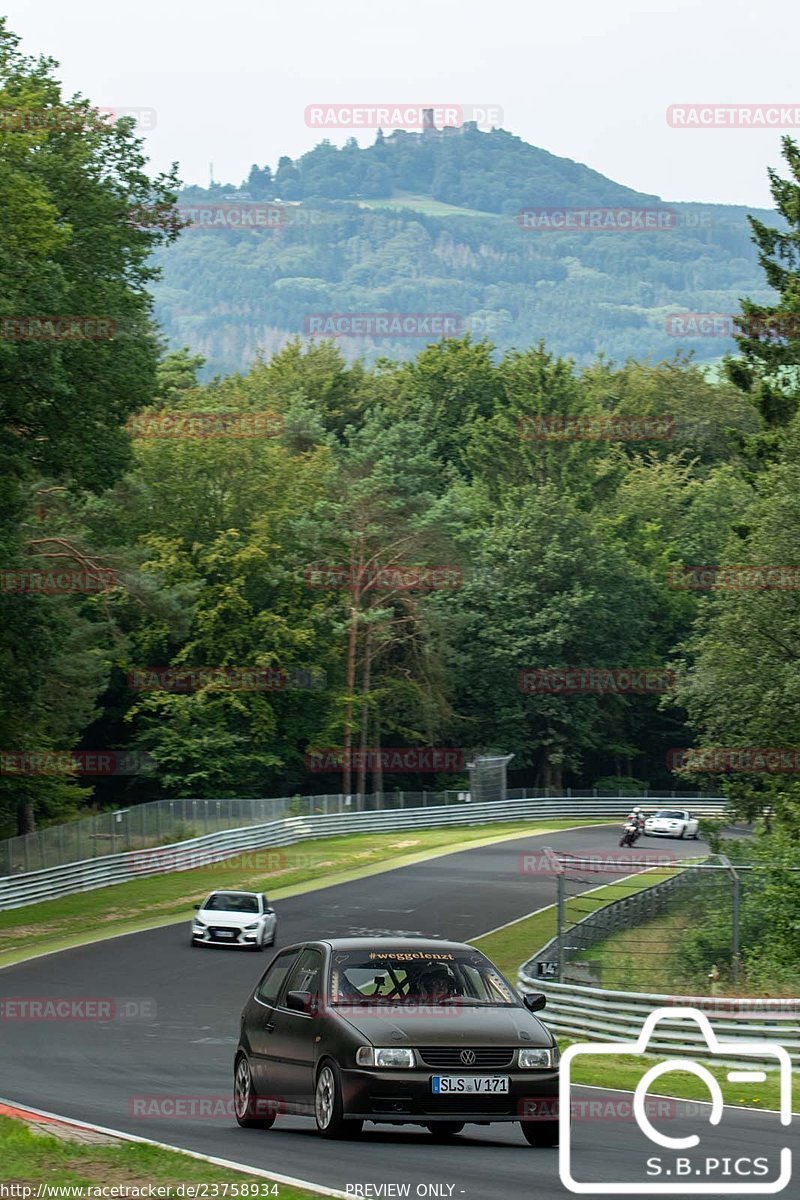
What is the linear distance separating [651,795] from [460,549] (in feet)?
53.0

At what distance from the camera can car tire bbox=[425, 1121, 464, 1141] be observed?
1191cm

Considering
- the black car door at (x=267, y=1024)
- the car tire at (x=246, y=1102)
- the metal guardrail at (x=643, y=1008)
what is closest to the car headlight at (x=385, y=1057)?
the black car door at (x=267, y=1024)

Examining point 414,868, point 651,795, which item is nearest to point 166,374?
point 651,795

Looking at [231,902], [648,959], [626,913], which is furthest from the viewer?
[231,902]

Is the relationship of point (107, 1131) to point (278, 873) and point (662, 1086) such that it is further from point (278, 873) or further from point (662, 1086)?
point (278, 873)

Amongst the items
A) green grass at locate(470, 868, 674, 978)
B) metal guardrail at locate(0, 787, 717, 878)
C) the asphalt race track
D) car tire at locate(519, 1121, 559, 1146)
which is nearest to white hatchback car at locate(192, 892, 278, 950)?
the asphalt race track

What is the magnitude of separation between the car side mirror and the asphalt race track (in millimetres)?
868

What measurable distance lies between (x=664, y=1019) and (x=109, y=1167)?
→ 11.8m

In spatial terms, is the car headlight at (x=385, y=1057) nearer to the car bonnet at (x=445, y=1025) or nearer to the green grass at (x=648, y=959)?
the car bonnet at (x=445, y=1025)

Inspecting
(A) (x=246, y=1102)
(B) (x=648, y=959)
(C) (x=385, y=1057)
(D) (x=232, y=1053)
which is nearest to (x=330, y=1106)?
(C) (x=385, y=1057)

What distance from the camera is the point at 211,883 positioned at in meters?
→ 48.5

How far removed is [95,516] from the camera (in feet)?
186

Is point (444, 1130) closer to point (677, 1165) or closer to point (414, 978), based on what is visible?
point (414, 978)

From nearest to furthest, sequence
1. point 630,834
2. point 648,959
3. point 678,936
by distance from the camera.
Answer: point 678,936
point 648,959
point 630,834
